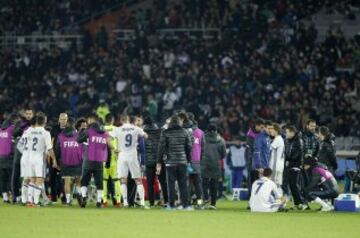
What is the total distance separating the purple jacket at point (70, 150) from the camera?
31359 millimetres

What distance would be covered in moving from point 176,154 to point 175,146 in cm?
19

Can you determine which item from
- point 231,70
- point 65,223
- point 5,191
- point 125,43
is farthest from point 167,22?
point 65,223

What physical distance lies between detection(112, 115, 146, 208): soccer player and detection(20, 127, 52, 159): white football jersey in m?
1.73

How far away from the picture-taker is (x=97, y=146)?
30422 millimetres

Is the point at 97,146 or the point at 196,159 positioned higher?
the point at 97,146

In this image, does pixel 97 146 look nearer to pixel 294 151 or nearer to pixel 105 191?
pixel 105 191

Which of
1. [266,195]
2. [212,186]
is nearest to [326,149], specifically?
[212,186]

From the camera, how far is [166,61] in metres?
51.2

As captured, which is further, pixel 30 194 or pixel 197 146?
pixel 197 146

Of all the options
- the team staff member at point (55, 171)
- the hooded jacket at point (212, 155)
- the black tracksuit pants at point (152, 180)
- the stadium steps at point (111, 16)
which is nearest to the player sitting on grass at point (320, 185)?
the hooded jacket at point (212, 155)

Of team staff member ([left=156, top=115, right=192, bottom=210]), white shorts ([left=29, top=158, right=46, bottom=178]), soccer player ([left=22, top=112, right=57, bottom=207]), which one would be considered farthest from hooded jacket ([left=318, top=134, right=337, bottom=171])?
white shorts ([left=29, top=158, right=46, bottom=178])

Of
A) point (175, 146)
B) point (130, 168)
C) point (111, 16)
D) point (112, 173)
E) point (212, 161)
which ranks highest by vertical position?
point (111, 16)

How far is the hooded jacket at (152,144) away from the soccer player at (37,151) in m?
2.38

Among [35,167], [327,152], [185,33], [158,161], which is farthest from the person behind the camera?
[185,33]
